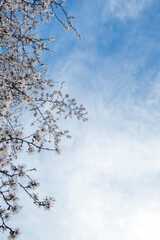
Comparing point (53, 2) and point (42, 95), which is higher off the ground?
point (42, 95)

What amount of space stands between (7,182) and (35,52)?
5.02 m

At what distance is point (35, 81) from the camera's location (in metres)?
6.71

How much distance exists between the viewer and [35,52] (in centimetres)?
762

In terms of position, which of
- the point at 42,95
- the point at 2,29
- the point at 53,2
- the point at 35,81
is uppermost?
the point at 42,95

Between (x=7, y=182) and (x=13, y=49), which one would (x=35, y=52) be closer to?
(x=13, y=49)

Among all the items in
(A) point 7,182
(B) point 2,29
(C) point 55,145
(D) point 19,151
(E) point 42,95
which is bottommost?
(A) point 7,182

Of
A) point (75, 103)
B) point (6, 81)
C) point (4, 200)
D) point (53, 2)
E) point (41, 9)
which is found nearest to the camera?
point (4, 200)

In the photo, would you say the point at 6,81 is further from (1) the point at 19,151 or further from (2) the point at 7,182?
(2) the point at 7,182

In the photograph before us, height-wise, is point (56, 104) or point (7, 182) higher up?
point (56, 104)

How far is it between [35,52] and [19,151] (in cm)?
409

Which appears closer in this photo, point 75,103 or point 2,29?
point 2,29

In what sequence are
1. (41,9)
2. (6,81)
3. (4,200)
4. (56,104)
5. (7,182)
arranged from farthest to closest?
(56,104), (41,9), (6,81), (7,182), (4,200)

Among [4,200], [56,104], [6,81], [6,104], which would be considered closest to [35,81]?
[6,81]

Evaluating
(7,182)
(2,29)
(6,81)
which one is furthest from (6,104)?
(2,29)
